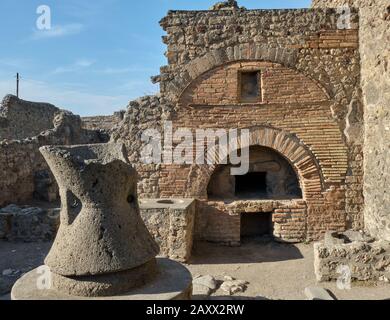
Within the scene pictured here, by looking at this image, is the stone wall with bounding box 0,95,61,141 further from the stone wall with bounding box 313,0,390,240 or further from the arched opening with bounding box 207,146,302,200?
the stone wall with bounding box 313,0,390,240

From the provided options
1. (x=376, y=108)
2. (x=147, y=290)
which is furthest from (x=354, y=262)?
(x=147, y=290)

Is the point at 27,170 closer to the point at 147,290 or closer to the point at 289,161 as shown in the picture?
the point at 289,161

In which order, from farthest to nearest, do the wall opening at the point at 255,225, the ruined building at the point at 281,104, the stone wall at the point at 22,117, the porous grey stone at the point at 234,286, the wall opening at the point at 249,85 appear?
the stone wall at the point at 22,117 < the wall opening at the point at 255,225 < the wall opening at the point at 249,85 < the ruined building at the point at 281,104 < the porous grey stone at the point at 234,286

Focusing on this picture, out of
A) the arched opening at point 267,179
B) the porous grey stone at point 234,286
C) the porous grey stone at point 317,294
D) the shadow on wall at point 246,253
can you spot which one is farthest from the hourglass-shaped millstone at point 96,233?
the arched opening at point 267,179

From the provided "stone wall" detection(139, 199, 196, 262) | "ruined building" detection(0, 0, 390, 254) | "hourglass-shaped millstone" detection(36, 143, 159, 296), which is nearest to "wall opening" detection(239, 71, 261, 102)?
"ruined building" detection(0, 0, 390, 254)

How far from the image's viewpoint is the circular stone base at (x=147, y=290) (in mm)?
2738

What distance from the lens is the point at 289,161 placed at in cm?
736

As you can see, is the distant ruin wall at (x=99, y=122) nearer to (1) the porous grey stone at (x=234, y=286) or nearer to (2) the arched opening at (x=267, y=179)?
(2) the arched opening at (x=267, y=179)

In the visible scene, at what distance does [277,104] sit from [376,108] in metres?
1.85

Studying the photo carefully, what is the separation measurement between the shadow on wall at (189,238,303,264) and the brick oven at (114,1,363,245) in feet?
0.66

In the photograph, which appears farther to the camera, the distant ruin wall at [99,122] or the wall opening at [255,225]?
the distant ruin wall at [99,122]

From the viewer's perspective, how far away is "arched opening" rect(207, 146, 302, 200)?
766 cm

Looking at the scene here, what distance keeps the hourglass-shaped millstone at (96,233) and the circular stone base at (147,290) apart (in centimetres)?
7

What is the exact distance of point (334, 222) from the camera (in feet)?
23.8
